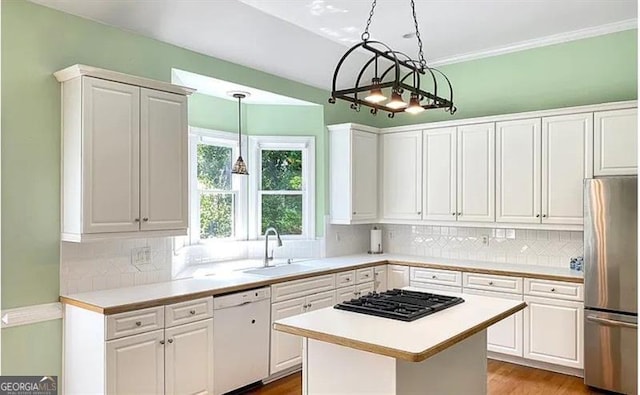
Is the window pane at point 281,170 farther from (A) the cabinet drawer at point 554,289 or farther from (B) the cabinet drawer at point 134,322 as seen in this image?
(A) the cabinet drawer at point 554,289

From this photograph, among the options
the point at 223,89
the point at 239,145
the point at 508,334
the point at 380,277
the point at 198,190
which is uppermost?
the point at 223,89

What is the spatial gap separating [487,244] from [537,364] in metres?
1.28

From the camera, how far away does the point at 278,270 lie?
14.8 ft

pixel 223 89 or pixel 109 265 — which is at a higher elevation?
pixel 223 89

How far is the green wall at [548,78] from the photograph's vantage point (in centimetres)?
443

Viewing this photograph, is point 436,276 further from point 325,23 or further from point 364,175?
point 325,23

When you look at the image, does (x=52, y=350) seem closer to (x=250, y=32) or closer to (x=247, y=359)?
(x=247, y=359)

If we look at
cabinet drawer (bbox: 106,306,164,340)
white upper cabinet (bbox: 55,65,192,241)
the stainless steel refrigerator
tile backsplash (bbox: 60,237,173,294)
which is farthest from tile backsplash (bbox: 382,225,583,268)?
cabinet drawer (bbox: 106,306,164,340)

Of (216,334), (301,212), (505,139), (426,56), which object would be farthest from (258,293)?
(426,56)

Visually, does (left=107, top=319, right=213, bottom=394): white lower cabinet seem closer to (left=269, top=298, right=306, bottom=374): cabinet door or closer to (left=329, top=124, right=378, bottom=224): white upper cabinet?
(left=269, top=298, right=306, bottom=374): cabinet door

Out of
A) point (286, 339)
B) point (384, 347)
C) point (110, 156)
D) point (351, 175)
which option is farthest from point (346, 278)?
point (384, 347)

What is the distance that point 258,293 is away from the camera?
3883 mm

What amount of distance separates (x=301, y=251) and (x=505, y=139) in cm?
239

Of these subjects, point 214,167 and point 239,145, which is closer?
point 214,167
